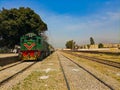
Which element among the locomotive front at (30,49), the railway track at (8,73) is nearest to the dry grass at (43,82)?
the railway track at (8,73)

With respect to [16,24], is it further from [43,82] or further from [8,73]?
[43,82]

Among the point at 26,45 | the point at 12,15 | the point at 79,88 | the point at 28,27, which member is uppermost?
the point at 12,15

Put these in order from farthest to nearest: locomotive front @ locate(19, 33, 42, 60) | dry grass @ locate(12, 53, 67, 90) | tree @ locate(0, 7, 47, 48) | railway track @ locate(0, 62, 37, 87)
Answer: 1. tree @ locate(0, 7, 47, 48)
2. locomotive front @ locate(19, 33, 42, 60)
3. railway track @ locate(0, 62, 37, 87)
4. dry grass @ locate(12, 53, 67, 90)

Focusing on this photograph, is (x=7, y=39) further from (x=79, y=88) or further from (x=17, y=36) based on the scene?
(x=79, y=88)

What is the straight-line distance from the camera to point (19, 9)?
128 feet

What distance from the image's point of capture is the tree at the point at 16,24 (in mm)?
36031

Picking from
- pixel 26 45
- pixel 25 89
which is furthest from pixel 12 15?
pixel 25 89

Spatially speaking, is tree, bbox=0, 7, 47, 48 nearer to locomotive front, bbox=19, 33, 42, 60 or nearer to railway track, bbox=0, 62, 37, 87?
locomotive front, bbox=19, 33, 42, 60

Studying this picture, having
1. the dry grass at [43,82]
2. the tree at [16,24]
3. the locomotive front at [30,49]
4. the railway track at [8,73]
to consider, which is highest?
the tree at [16,24]

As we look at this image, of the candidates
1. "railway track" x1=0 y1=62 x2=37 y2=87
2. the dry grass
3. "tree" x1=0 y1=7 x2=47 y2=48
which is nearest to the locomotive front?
"tree" x1=0 y1=7 x2=47 y2=48

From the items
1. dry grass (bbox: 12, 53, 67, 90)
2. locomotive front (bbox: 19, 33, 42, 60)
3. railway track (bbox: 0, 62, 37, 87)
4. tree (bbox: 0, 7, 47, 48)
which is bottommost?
dry grass (bbox: 12, 53, 67, 90)

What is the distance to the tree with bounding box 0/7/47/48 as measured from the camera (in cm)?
3603

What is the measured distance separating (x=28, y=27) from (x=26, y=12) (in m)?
3.16

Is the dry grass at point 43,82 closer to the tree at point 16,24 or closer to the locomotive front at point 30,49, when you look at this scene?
the locomotive front at point 30,49
